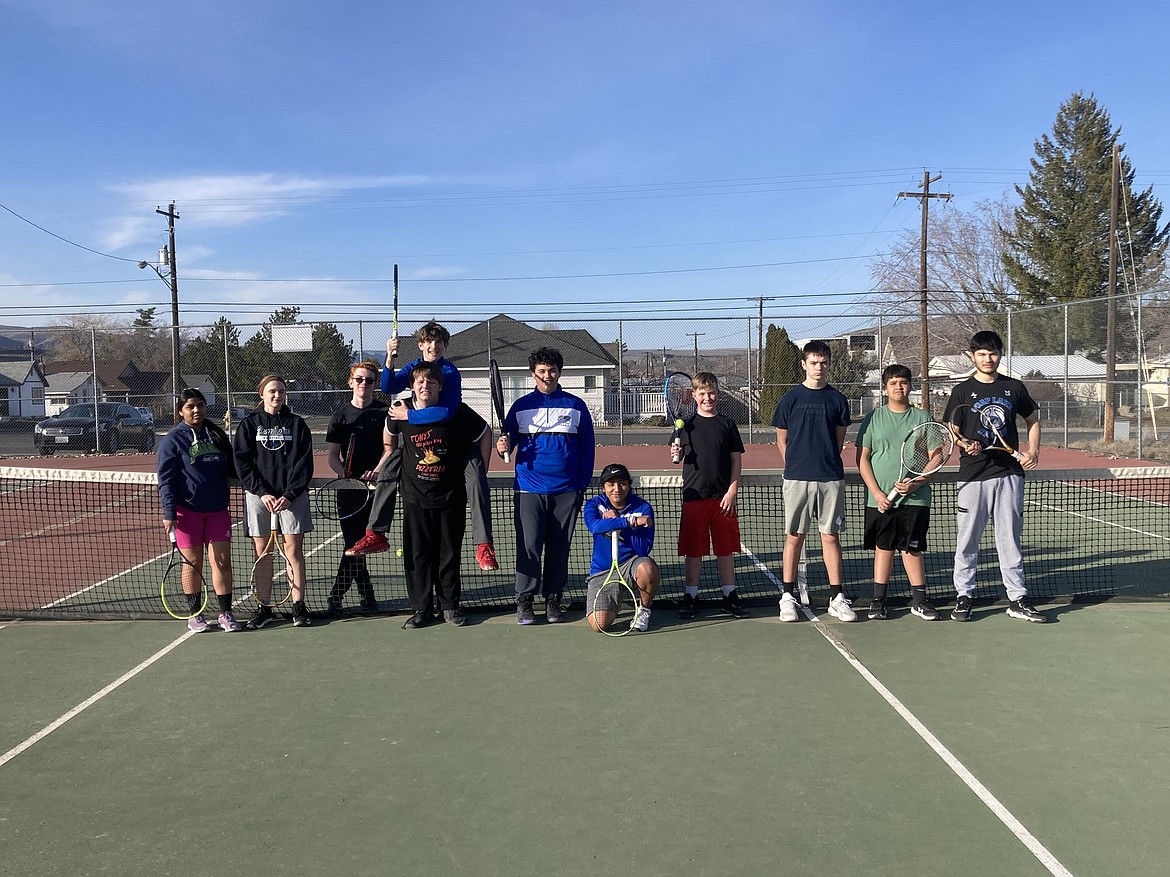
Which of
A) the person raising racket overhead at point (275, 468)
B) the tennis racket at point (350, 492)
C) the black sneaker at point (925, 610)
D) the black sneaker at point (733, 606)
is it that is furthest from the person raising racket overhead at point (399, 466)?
the black sneaker at point (925, 610)

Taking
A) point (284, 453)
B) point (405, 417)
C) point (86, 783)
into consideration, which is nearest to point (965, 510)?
point (405, 417)

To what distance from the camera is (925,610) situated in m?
5.98

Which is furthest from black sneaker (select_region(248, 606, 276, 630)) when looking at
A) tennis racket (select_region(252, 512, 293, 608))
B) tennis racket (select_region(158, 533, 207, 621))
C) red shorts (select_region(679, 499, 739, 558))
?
red shorts (select_region(679, 499, 739, 558))

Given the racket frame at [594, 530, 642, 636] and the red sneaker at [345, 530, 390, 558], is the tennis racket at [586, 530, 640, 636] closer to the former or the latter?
the racket frame at [594, 530, 642, 636]

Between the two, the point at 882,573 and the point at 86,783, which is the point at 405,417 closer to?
the point at 86,783

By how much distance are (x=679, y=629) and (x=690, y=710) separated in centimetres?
142

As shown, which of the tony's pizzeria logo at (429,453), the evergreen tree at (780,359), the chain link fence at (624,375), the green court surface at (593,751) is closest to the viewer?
the green court surface at (593,751)

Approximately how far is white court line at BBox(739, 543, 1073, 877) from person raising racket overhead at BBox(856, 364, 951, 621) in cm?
72

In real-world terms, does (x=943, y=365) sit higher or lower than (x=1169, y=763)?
higher

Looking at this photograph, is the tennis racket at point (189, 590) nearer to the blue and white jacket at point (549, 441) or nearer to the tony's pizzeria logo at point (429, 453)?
the tony's pizzeria logo at point (429, 453)

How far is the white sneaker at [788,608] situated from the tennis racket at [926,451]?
944 millimetres

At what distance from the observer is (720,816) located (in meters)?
3.39

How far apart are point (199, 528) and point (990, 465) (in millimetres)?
5153

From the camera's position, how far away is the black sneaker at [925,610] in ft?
19.5
